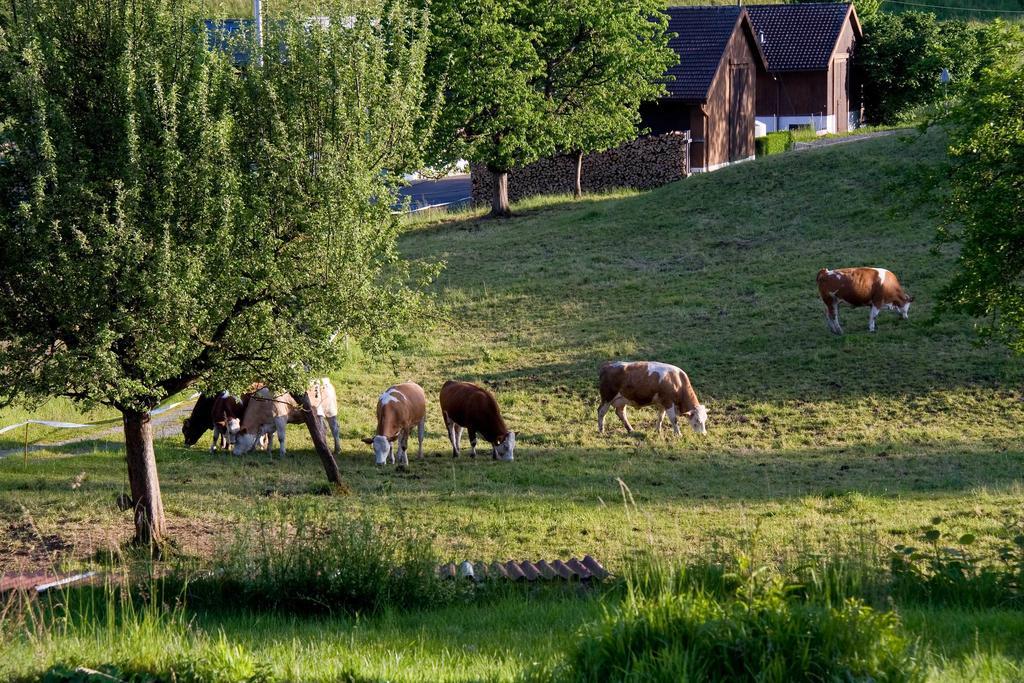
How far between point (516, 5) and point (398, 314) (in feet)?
94.1

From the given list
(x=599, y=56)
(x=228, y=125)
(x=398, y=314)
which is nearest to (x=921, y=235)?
(x=599, y=56)

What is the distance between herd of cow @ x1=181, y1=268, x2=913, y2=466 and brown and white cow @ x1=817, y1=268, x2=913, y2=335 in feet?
19.2

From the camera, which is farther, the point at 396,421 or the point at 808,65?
the point at 808,65

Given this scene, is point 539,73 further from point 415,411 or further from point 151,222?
point 151,222

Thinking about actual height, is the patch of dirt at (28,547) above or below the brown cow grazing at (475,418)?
below

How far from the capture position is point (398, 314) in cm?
1388

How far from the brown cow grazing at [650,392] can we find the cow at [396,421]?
3388mm

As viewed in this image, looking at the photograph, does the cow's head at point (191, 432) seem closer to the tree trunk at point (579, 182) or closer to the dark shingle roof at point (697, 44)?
the tree trunk at point (579, 182)

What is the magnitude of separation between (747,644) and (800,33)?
197 feet

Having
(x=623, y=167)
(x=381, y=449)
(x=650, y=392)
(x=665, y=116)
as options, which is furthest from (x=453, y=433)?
(x=665, y=116)

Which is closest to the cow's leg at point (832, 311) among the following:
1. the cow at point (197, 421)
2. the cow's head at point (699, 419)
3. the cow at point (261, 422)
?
the cow's head at point (699, 419)

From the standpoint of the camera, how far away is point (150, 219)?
10.9 m

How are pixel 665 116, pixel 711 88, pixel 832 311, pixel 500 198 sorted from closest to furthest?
pixel 832 311
pixel 500 198
pixel 711 88
pixel 665 116

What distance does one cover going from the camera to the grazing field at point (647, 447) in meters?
8.65
